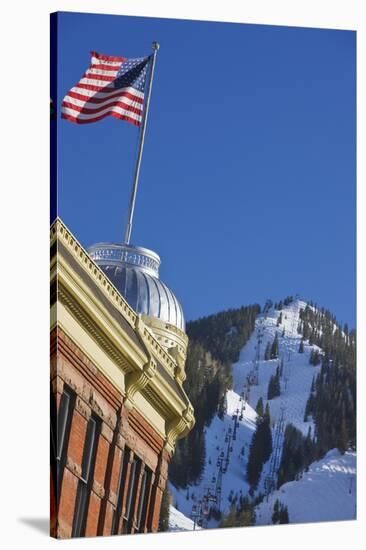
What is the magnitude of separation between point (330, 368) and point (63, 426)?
5110 millimetres

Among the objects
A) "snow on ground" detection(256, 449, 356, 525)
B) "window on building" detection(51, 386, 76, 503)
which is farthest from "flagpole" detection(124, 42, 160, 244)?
"snow on ground" detection(256, 449, 356, 525)

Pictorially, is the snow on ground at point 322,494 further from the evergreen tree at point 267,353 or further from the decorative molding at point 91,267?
the decorative molding at point 91,267

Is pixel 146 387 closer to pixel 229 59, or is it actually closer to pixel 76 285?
pixel 76 285

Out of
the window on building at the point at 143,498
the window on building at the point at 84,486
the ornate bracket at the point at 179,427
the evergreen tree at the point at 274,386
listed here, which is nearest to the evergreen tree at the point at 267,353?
the evergreen tree at the point at 274,386

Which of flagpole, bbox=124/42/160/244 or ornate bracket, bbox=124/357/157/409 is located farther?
ornate bracket, bbox=124/357/157/409

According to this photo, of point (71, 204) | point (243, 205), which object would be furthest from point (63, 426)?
point (243, 205)

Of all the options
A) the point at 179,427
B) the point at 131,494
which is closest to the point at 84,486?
the point at 131,494

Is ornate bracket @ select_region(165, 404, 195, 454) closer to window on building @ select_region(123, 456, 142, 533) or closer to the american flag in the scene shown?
window on building @ select_region(123, 456, 142, 533)

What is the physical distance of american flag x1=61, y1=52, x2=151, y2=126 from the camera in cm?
2464

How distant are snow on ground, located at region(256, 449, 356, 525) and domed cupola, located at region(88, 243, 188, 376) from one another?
107 inches

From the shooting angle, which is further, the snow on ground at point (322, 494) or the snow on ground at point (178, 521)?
the snow on ground at point (322, 494)

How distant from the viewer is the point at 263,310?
Result: 87.9 ft

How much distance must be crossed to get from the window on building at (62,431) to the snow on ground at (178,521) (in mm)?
2436

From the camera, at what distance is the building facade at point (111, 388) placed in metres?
24.2
